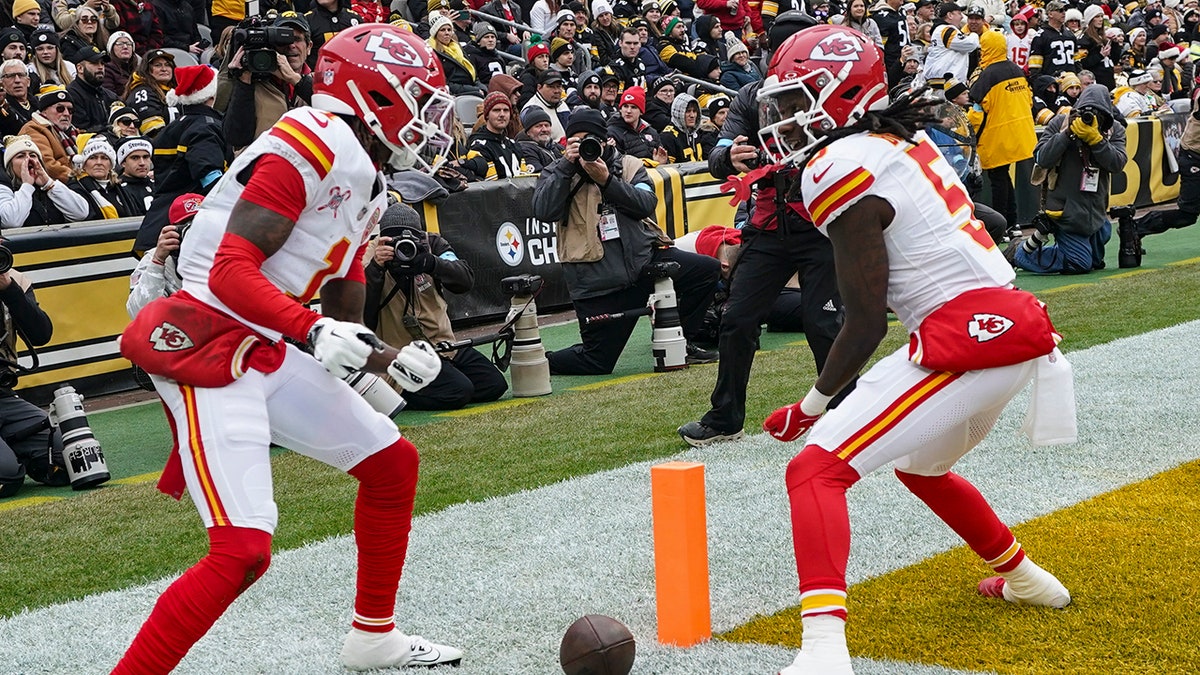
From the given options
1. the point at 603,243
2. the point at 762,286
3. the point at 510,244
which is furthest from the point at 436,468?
the point at 510,244

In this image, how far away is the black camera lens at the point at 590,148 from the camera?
27.2ft

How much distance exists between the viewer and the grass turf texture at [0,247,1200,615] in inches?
211

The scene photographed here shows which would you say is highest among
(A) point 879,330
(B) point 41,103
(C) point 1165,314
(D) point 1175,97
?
(A) point 879,330

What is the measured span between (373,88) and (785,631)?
1966mm

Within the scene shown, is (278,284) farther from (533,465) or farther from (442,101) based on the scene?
(533,465)

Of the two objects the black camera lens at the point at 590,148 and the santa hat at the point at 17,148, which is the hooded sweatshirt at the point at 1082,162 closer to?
the black camera lens at the point at 590,148

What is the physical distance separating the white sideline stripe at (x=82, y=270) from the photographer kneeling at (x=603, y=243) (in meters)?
2.81

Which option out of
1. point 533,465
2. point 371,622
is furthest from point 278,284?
point 533,465

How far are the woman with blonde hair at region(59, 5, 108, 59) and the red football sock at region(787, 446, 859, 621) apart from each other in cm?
1194

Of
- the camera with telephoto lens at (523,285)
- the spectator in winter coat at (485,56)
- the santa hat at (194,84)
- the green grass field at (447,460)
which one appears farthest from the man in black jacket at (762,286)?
the spectator in winter coat at (485,56)

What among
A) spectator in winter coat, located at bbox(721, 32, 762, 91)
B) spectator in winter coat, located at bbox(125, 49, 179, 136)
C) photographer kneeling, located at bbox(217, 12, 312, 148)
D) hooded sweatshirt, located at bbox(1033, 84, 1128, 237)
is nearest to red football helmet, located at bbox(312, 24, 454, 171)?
photographer kneeling, located at bbox(217, 12, 312, 148)

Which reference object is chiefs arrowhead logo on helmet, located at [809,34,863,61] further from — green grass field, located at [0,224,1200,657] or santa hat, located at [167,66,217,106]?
santa hat, located at [167,66,217,106]

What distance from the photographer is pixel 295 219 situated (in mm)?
3428

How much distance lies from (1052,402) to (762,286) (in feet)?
9.88
